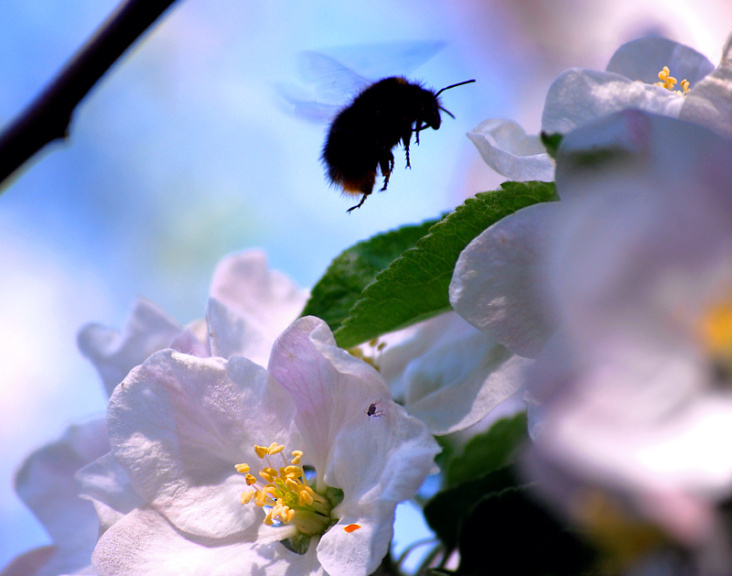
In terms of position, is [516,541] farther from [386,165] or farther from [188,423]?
[386,165]

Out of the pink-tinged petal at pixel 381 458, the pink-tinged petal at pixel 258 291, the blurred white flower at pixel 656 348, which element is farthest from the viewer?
the pink-tinged petal at pixel 258 291

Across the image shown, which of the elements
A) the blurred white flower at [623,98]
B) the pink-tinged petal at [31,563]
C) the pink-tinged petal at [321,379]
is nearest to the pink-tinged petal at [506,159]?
the blurred white flower at [623,98]

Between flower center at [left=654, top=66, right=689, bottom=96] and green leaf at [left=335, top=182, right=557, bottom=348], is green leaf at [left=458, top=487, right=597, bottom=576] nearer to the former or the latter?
green leaf at [left=335, top=182, right=557, bottom=348]

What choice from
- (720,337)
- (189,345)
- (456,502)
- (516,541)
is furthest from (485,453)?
(720,337)

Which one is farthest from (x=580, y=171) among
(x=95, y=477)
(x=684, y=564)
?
(x=95, y=477)

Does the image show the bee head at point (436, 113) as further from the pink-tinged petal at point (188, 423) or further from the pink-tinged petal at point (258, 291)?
the pink-tinged petal at point (188, 423)

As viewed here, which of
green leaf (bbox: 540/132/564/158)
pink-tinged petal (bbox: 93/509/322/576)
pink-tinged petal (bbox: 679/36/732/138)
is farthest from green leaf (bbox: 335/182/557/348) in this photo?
pink-tinged petal (bbox: 93/509/322/576)
